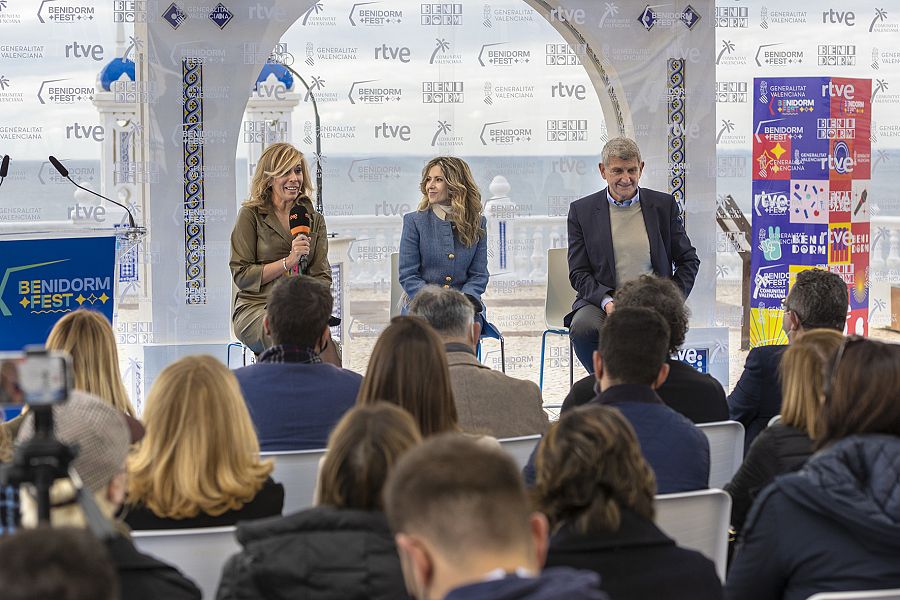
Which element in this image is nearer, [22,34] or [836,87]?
[22,34]

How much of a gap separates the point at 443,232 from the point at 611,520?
381cm

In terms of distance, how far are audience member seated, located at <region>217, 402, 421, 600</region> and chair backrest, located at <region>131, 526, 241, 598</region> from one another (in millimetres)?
261

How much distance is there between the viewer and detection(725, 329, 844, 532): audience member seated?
8.73 feet

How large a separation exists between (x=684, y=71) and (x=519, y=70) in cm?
97

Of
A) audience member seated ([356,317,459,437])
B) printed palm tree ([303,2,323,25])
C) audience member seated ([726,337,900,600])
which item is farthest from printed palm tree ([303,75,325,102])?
audience member seated ([726,337,900,600])

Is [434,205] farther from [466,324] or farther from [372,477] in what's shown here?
[372,477]

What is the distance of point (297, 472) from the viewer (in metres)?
2.71

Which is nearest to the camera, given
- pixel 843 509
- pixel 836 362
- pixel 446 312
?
pixel 843 509

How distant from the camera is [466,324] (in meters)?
3.69

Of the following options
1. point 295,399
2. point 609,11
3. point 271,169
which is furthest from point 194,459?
point 609,11

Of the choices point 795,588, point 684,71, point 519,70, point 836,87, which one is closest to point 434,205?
point 519,70

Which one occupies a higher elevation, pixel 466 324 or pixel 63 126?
pixel 63 126

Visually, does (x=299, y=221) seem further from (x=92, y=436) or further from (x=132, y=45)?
(x=92, y=436)

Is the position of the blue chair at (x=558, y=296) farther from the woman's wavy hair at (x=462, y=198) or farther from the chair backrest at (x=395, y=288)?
the chair backrest at (x=395, y=288)
